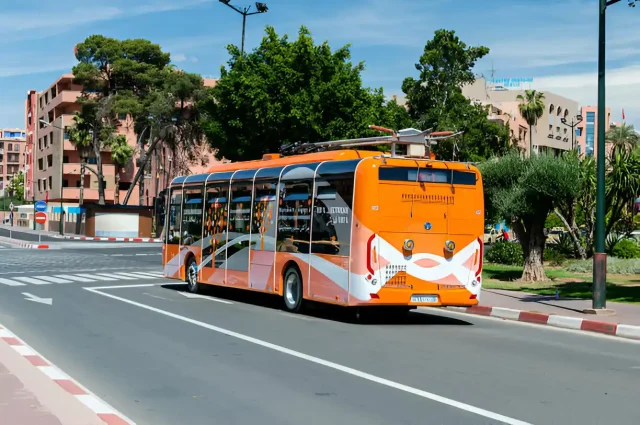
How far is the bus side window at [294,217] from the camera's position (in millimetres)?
16531

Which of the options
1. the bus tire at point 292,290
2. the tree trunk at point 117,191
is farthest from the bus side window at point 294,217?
the tree trunk at point 117,191

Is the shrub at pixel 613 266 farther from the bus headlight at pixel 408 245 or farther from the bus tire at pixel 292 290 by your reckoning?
the bus headlight at pixel 408 245

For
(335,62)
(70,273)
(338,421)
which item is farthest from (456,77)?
(338,421)

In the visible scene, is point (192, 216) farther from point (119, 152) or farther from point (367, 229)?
point (119, 152)

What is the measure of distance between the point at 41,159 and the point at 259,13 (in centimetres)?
6908

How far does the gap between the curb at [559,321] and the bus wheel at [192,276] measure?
6897 mm

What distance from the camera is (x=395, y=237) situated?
15109 mm

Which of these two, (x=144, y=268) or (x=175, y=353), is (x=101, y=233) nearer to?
(x=144, y=268)

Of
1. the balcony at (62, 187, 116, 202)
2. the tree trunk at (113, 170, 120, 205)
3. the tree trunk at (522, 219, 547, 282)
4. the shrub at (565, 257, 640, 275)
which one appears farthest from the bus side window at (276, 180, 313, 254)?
the balcony at (62, 187, 116, 202)

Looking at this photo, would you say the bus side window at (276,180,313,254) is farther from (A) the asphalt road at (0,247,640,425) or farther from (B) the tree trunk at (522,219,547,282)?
(B) the tree trunk at (522,219,547,282)

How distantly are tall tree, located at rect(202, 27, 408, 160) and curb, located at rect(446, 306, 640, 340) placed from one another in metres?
24.7

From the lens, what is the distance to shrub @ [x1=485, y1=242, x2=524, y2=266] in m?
32.7

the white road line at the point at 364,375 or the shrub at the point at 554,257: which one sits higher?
the shrub at the point at 554,257

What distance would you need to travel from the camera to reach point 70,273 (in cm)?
2878
